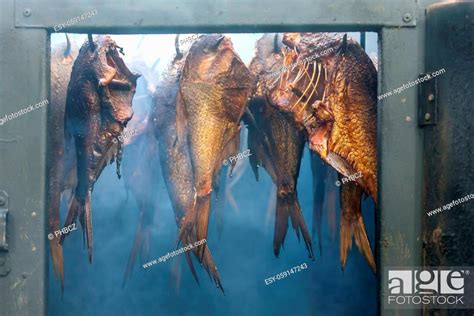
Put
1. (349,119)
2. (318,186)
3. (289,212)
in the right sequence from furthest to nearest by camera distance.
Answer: (318,186), (289,212), (349,119)

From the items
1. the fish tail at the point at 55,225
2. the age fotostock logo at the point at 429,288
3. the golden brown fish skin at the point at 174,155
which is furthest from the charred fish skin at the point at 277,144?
the fish tail at the point at 55,225

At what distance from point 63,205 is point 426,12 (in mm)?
3387

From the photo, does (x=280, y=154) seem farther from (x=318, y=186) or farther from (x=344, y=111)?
(x=318, y=186)

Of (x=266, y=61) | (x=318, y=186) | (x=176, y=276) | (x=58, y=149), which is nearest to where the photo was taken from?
(x=58, y=149)

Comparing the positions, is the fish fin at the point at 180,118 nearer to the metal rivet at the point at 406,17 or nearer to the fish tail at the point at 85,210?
the fish tail at the point at 85,210

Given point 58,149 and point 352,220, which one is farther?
point 58,149

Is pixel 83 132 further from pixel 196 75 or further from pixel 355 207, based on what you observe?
pixel 355 207

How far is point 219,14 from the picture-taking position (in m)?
2.88

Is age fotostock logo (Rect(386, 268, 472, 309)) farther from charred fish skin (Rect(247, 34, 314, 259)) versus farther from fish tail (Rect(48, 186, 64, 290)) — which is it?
fish tail (Rect(48, 186, 64, 290))

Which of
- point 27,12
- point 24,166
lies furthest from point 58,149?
point 27,12

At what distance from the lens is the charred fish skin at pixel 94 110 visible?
11.7 feet

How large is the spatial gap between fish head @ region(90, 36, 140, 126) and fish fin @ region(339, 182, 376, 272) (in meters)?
1.38

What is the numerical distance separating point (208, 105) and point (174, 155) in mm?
524

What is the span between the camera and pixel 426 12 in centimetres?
285
